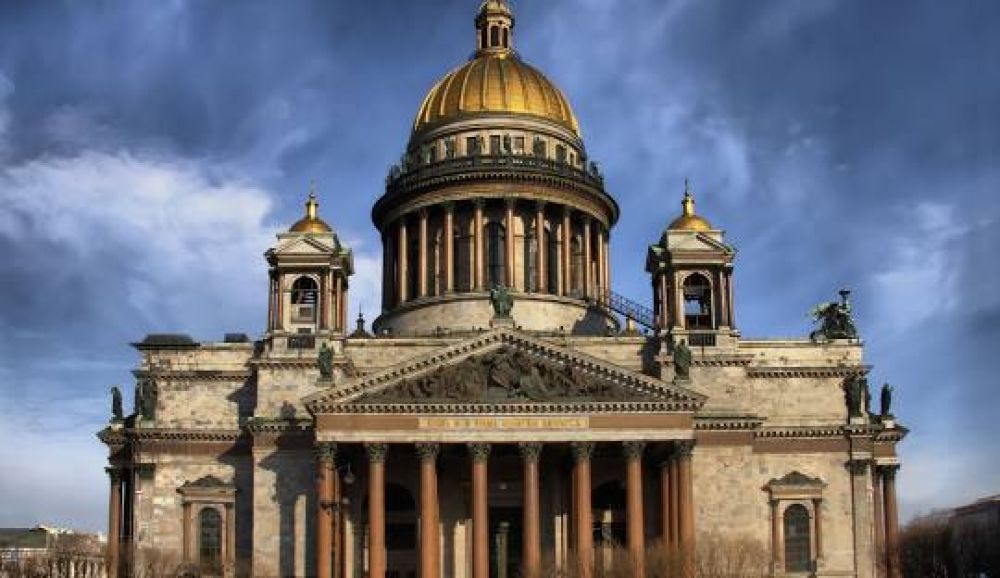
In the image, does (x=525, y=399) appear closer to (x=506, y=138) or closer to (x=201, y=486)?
(x=201, y=486)

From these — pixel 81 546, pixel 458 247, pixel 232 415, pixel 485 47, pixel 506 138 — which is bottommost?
pixel 81 546

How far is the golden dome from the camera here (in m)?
78.8

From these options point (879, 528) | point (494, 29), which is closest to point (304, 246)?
point (494, 29)

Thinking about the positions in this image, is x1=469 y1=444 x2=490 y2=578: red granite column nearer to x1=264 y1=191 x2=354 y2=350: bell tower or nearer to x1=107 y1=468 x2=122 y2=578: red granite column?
x1=264 y1=191 x2=354 y2=350: bell tower

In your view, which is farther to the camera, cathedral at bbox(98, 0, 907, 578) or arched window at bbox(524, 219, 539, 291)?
arched window at bbox(524, 219, 539, 291)

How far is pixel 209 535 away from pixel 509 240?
22482mm

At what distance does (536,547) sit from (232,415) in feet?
57.1

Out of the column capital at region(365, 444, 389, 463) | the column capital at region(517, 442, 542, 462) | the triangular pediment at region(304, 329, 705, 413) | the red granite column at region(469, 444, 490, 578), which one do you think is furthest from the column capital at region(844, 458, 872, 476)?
the column capital at region(365, 444, 389, 463)

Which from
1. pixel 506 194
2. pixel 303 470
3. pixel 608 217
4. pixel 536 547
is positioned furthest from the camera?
pixel 608 217

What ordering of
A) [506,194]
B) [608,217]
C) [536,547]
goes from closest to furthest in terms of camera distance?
[536,547], [506,194], [608,217]

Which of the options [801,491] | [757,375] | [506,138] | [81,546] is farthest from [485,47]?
[81,546]

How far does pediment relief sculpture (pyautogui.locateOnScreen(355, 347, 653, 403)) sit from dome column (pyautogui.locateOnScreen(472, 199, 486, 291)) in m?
14.9

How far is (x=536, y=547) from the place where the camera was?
5738cm

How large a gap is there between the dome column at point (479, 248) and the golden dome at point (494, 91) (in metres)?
6.27
